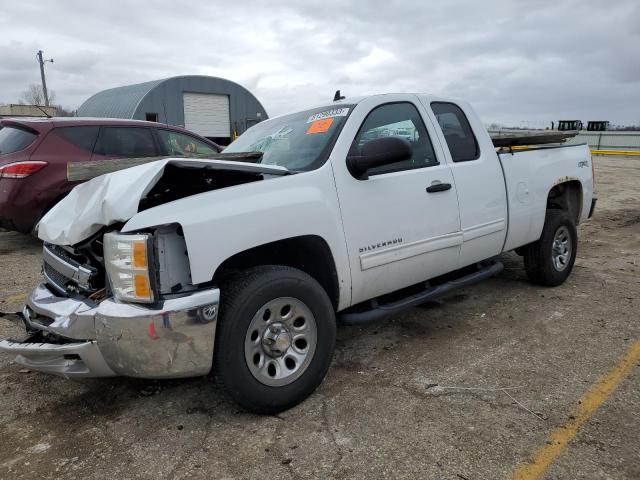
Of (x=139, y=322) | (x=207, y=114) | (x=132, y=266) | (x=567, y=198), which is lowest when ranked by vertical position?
(x=567, y=198)

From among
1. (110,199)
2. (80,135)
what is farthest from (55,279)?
(80,135)

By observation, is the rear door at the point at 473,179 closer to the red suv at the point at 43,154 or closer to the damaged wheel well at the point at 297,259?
the damaged wheel well at the point at 297,259

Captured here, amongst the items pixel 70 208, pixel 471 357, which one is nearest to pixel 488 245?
pixel 471 357

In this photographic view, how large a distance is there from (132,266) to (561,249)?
4237mm

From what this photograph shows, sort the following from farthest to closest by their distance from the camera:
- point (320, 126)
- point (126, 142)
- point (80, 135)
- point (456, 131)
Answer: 1. point (126, 142)
2. point (80, 135)
3. point (456, 131)
4. point (320, 126)

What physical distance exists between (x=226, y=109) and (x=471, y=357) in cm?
2859

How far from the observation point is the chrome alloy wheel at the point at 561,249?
4.98 meters

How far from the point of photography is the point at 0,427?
9.18ft

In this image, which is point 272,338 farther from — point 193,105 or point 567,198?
point 193,105

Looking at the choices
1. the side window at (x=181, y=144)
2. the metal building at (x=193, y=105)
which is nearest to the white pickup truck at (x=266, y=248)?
the side window at (x=181, y=144)

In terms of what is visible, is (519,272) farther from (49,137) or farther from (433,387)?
(49,137)

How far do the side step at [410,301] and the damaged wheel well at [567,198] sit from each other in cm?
135

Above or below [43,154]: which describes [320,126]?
below

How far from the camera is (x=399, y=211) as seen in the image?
3.37 m
